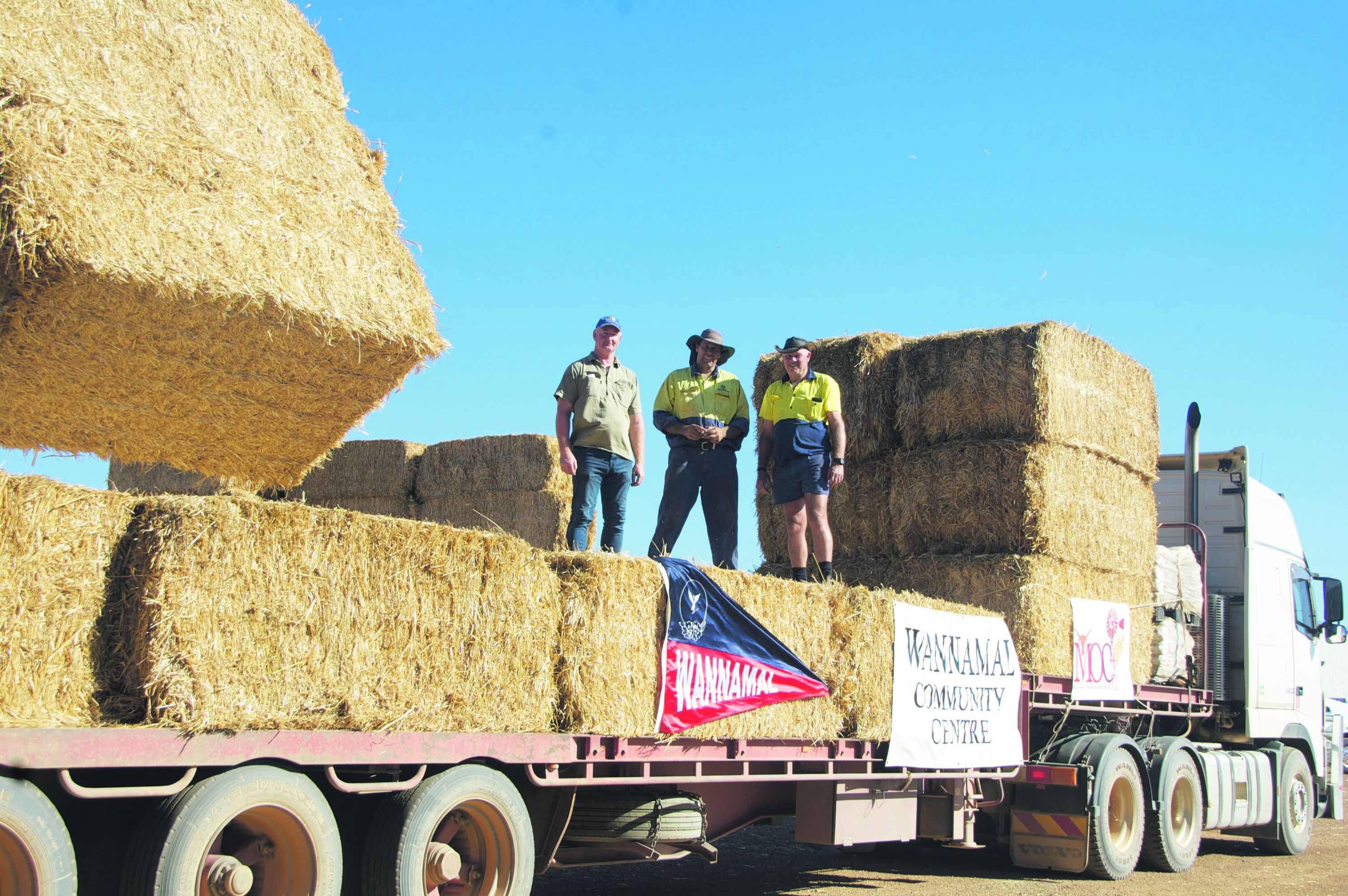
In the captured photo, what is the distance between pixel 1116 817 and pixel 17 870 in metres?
8.75

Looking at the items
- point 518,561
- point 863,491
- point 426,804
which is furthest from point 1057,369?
point 426,804

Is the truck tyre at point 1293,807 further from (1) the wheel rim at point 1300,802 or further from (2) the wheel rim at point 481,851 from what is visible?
(2) the wheel rim at point 481,851

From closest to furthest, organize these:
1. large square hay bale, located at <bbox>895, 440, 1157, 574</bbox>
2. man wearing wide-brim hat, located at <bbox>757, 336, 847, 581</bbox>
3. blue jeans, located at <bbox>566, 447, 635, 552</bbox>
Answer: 1. blue jeans, located at <bbox>566, 447, 635, 552</bbox>
2. man wearing wide-brim hat, located at <bbox>757, 336, 847, 581</bbox>
3. large square hay bale, located at <bbox>895, 440, 1157, 574</bbox>

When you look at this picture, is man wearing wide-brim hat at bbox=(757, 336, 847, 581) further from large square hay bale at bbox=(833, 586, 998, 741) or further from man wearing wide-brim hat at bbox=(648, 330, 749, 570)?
large square hay bale at bbox=(833, 586, 998, 741)

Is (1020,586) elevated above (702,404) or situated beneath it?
situated beneath

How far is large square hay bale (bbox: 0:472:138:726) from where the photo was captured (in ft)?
13.3

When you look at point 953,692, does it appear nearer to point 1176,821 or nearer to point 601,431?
point 601,431

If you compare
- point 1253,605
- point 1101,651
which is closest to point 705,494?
point 1101,651

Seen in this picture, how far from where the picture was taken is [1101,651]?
398 inches

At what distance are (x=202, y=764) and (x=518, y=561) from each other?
1760mm

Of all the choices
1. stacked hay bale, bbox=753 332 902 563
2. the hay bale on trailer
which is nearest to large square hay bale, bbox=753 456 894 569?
stacked hay bale, bbox=753 332 902 563

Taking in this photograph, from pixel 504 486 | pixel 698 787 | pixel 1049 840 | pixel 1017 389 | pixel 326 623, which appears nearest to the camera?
pixel 326 623

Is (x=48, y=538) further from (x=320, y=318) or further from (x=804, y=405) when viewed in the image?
(x=804, y=405)

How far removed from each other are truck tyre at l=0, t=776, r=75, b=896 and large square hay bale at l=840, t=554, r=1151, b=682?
A: 22.4 ft
